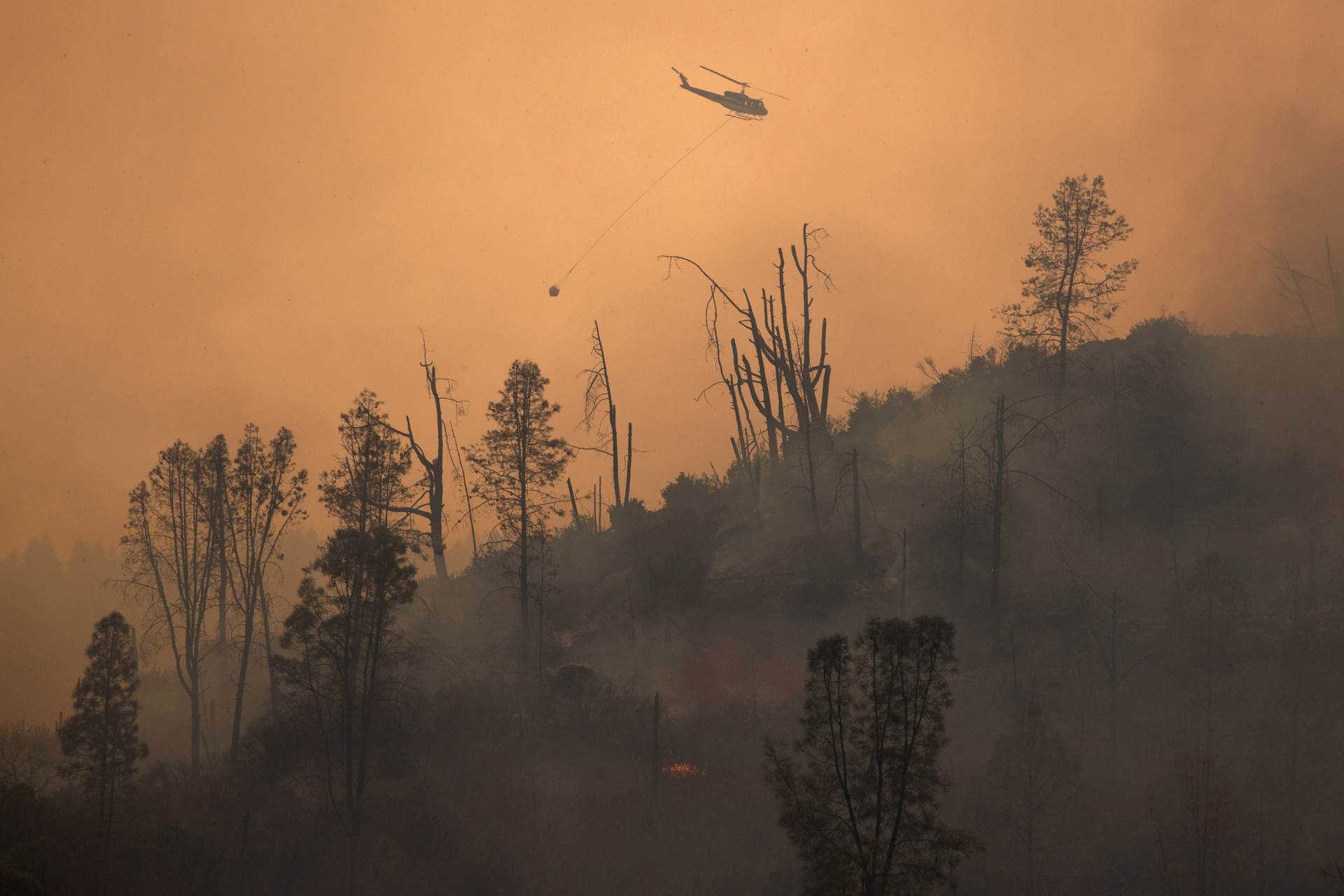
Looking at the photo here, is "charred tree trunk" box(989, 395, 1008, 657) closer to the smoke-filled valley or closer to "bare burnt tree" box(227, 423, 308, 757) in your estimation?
the smoke-filled valley

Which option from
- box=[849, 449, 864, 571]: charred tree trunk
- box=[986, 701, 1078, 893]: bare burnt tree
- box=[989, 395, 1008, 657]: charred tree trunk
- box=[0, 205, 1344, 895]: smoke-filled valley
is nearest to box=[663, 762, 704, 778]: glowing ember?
box=[0, 205, 1344, 895]: smoke-filled valley

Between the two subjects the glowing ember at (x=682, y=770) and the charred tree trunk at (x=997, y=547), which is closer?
the glowing ember at (x=682, y=770)

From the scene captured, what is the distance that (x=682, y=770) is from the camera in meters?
40.2

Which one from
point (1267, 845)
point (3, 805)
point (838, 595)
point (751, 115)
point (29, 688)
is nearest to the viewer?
point (3, 805)

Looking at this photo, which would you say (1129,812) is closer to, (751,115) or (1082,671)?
(1082,671)

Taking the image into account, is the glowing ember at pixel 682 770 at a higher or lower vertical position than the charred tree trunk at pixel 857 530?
lower

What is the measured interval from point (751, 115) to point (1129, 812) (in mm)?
37328

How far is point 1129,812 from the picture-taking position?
35406 mm

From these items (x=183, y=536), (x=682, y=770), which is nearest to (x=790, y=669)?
(x=682, y=770)

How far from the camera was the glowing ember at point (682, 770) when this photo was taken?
39969 millimetres

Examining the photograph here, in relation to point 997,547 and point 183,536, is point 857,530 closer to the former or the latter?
point 997,547

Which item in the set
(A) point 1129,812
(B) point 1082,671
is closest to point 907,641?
(A) point 1129,812

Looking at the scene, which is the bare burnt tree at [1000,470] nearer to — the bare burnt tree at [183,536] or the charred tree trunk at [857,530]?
the charred tree trunk at [857,530]

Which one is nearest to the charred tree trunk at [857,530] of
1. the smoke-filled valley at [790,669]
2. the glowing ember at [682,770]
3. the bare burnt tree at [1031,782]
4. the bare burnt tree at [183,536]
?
the smoke-filled valley at [790,669]
